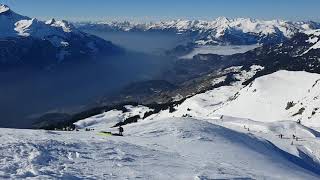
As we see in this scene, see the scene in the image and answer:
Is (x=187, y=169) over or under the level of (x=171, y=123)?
under

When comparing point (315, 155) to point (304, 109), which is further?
point (304, 109)

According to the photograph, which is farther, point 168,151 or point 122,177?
point 168,151

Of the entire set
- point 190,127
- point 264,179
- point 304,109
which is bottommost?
point 264,179

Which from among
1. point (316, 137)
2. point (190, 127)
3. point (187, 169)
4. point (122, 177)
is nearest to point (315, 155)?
point (316, 137)

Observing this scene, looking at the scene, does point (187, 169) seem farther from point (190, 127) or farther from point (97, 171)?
point (190, 127)

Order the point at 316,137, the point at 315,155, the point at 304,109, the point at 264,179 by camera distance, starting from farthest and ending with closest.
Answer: the point at 304,109 → the point at 316,137 → the point at 315,155 → the point at 264,179

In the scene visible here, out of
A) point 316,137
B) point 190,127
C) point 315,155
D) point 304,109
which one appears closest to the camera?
point 190,127

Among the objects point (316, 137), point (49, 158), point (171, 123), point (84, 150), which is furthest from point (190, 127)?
point (316, 137)

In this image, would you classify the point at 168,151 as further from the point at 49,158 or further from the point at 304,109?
the point at 304,109

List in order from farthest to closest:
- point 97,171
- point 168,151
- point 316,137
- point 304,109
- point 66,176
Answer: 1. point 304,109
2. point 316,137
3. point 168,151
4. point 97,171
5. point 66,176
